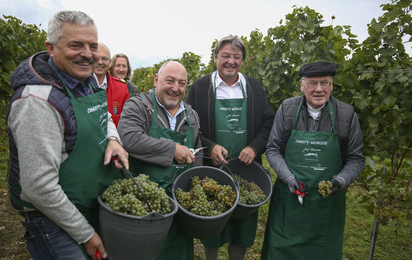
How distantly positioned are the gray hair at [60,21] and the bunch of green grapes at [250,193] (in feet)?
5.82

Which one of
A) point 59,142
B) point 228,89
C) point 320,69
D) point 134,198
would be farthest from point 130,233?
point 320,69

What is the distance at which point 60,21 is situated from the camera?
141 cm

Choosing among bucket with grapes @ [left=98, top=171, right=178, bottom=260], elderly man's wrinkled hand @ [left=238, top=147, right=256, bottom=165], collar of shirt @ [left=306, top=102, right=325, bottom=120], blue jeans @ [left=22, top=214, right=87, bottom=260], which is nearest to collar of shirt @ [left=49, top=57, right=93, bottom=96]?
bucket with grapes @ [left=98, top=171, right=178, bottom=260]

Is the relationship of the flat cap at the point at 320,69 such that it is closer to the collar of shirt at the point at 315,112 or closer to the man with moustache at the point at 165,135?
the collar of shirt at the point at 315,112

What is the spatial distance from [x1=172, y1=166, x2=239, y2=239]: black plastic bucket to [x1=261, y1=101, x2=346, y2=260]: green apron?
27.0 inches

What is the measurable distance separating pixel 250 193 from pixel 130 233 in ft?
4.05

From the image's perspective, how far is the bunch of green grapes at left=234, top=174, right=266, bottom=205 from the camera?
2.31 metres

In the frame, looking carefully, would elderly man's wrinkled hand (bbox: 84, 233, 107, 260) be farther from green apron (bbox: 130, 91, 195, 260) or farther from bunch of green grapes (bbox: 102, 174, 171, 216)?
green apron (bbox: 130, 91, 195, 260)

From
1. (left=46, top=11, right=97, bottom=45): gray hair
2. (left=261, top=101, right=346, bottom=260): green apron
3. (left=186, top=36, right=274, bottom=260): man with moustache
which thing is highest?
(left=46, top=11, right=97, bottom=45): gray hair

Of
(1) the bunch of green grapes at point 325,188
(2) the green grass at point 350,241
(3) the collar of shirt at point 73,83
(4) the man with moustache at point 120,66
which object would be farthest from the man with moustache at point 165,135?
(4) the man with moustache at point 120,66

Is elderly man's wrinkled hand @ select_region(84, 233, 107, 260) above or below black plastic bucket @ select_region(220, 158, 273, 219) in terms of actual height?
below

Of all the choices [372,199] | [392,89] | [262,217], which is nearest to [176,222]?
[372,199]

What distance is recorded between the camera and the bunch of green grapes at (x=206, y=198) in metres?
1.92

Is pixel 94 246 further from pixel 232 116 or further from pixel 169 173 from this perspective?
pixel 232 116
